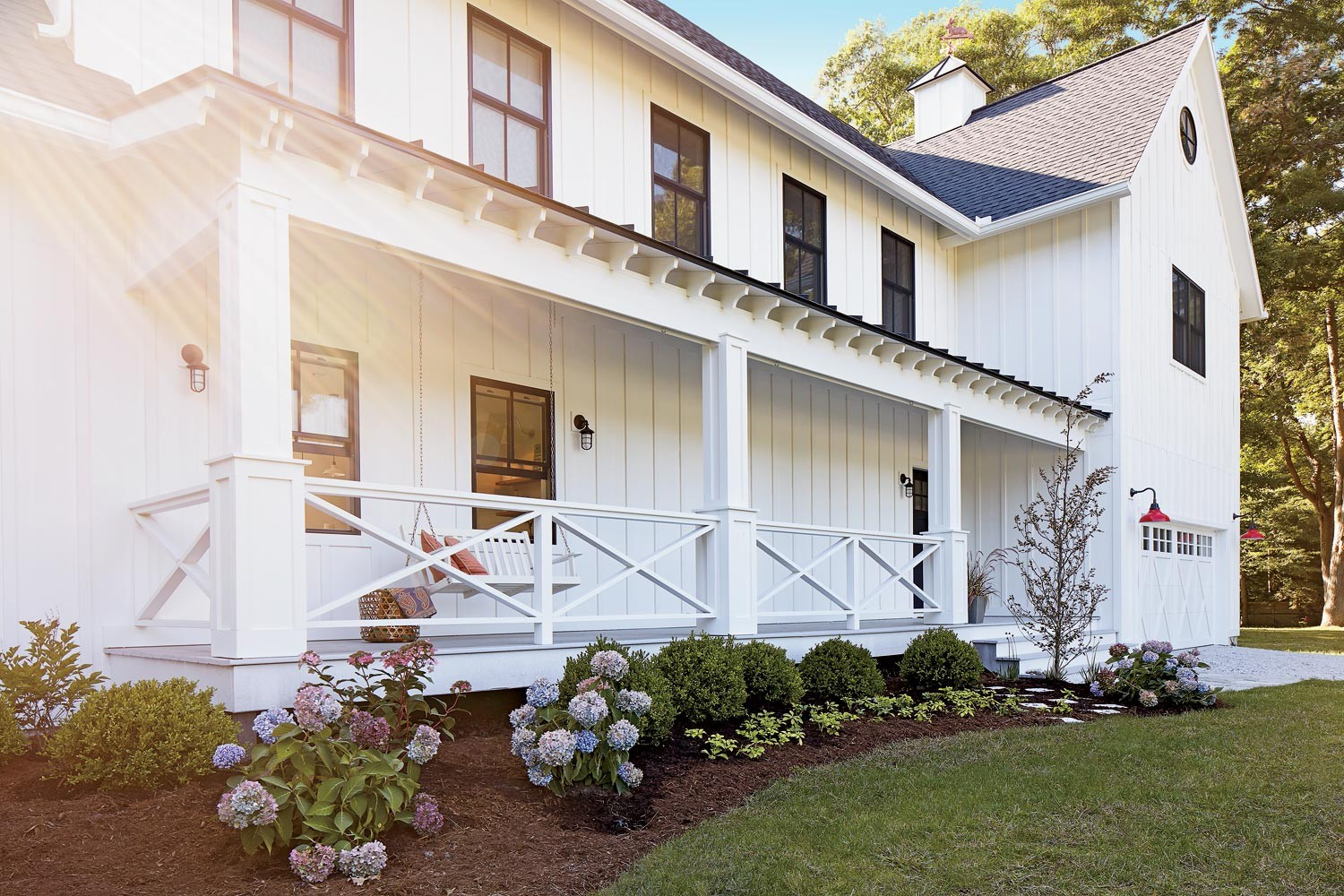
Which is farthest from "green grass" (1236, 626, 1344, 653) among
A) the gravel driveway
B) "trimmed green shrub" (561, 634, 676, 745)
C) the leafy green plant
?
the leafy green plant

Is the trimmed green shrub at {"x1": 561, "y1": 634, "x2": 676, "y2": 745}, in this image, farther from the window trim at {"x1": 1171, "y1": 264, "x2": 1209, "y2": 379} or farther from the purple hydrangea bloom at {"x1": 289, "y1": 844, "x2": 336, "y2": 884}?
the window trim at {"x1": 1171, "y1": 264, "x2": 1209, "y2": 379}

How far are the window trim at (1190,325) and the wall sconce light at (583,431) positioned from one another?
9.70m

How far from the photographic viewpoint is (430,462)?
773 centimetres

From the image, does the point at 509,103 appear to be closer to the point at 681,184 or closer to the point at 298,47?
the point at 298,47

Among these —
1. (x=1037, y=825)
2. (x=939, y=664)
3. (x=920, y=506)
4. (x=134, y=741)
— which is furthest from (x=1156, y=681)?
(x=134, y=741)

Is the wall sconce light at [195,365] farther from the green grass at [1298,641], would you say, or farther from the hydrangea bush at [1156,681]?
the green grass at [1298,641]

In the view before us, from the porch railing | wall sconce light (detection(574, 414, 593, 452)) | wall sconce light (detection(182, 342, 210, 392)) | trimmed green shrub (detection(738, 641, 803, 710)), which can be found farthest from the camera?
wall sconce light (detection(574, 414, 593, 452))

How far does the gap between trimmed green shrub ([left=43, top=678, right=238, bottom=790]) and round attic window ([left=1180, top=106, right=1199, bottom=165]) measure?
1549 centimetres

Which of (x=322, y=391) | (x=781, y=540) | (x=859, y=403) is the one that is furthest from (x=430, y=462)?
(x=859, y=403)

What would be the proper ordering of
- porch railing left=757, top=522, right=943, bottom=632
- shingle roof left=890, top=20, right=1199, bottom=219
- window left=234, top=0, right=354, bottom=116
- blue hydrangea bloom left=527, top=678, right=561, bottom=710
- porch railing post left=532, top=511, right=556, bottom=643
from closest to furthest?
blue hydrangea bloom left=527, top=678, right=561, bottom=710
porch railing post left=532, top=511, right=556, bottom=643
window left=234, top=0, right=354, bottom=116
porch railing left=757, top=522, right=943, bottom=632
shingle roof left=890, top=20, right=1199, bottom=219

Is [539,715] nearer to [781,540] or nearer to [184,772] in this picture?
[184,772]

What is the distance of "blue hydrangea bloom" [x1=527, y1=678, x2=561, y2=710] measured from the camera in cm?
509

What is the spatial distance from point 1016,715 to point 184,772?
19.7 feet

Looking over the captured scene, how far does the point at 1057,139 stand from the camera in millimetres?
14758
